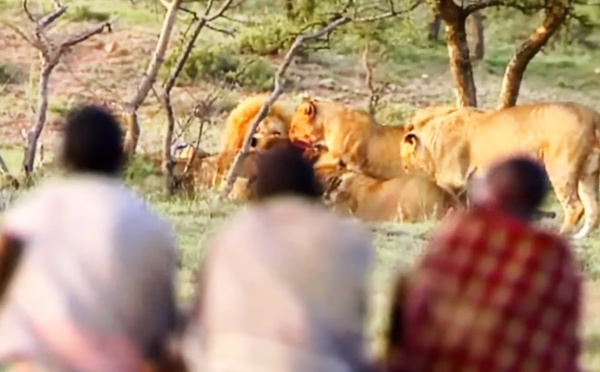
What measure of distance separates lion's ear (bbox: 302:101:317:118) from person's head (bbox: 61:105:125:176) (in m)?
13.0

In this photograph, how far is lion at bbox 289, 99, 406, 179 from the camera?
17219 mm

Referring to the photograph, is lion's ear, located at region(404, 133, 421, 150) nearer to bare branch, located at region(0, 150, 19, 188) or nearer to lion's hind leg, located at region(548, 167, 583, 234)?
lion's hind leg, located at region(548, 167, 583, 234)

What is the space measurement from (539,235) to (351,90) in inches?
969

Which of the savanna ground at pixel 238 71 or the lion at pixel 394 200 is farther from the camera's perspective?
the savanna ground at pixel 238 71

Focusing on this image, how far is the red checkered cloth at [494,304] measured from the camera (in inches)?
169

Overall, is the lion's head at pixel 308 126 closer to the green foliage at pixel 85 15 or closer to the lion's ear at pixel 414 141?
the lion's ear at pixel 414 141

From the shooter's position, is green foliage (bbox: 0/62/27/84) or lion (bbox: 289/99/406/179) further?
green foliage (bbox: 0/62/27/84)

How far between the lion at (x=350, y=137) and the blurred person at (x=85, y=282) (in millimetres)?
12703

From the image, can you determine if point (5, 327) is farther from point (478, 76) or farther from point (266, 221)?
point (478, 76)

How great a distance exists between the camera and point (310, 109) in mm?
17625

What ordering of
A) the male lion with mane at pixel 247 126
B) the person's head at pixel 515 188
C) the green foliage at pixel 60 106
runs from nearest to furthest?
the person's head at pixel 515 188, the male lion with mane at pixel 247 126, the green foliage at pixel 60 106

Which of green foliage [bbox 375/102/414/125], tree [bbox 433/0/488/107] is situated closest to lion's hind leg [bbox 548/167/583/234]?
tree [bbox 433/0/488/107]

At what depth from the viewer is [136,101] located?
13516 mm

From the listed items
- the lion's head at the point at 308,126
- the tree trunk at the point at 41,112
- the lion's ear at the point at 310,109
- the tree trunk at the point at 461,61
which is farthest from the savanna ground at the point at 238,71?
the tree trunk at the point at 461,61
